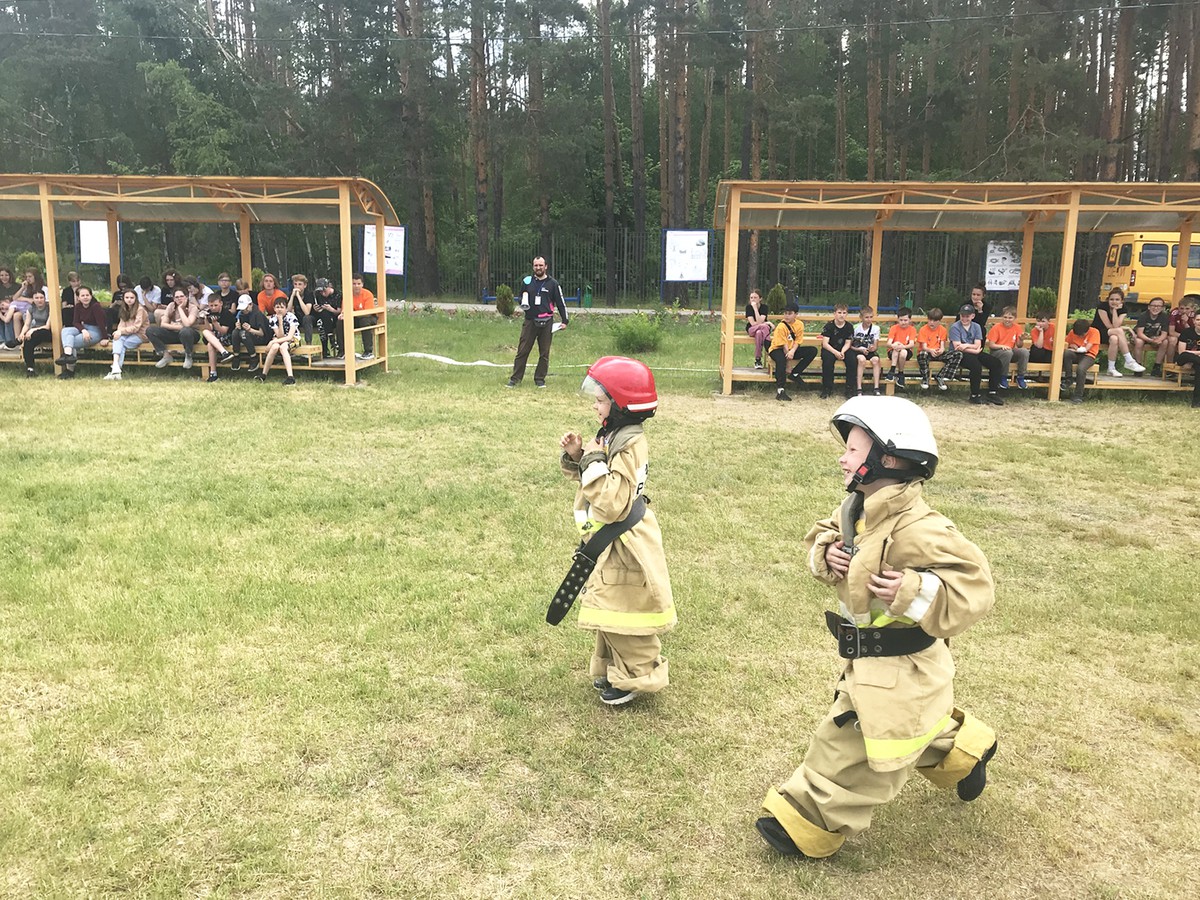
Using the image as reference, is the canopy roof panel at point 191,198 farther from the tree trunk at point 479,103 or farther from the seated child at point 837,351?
the tree trunk at point 479,103

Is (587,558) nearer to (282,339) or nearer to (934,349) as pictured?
(282,339)

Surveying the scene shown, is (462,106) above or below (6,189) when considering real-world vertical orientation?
above

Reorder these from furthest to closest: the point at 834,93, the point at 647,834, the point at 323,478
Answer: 1. the point at 834,93
2. the point at 323,478
3. the point at 647,834

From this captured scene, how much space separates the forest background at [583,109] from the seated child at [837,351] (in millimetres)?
11697

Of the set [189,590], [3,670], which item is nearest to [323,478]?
[189,590]

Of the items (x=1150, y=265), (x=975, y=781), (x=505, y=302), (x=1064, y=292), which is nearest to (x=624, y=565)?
(x=975, y=781)

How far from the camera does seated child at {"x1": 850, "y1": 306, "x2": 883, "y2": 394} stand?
12914mm

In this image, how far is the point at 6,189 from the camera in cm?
1480

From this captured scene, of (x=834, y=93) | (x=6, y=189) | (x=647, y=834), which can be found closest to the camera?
(x=647, y=834)

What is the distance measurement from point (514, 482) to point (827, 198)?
8.17m

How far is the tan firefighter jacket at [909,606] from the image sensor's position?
257cm

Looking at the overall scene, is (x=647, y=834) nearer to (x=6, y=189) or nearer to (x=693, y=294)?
(x=6, y=189)

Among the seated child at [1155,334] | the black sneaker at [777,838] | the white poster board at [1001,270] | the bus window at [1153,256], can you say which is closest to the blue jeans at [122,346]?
the black sneaker at [777,838]

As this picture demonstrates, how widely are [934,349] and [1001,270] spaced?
3435 mm
